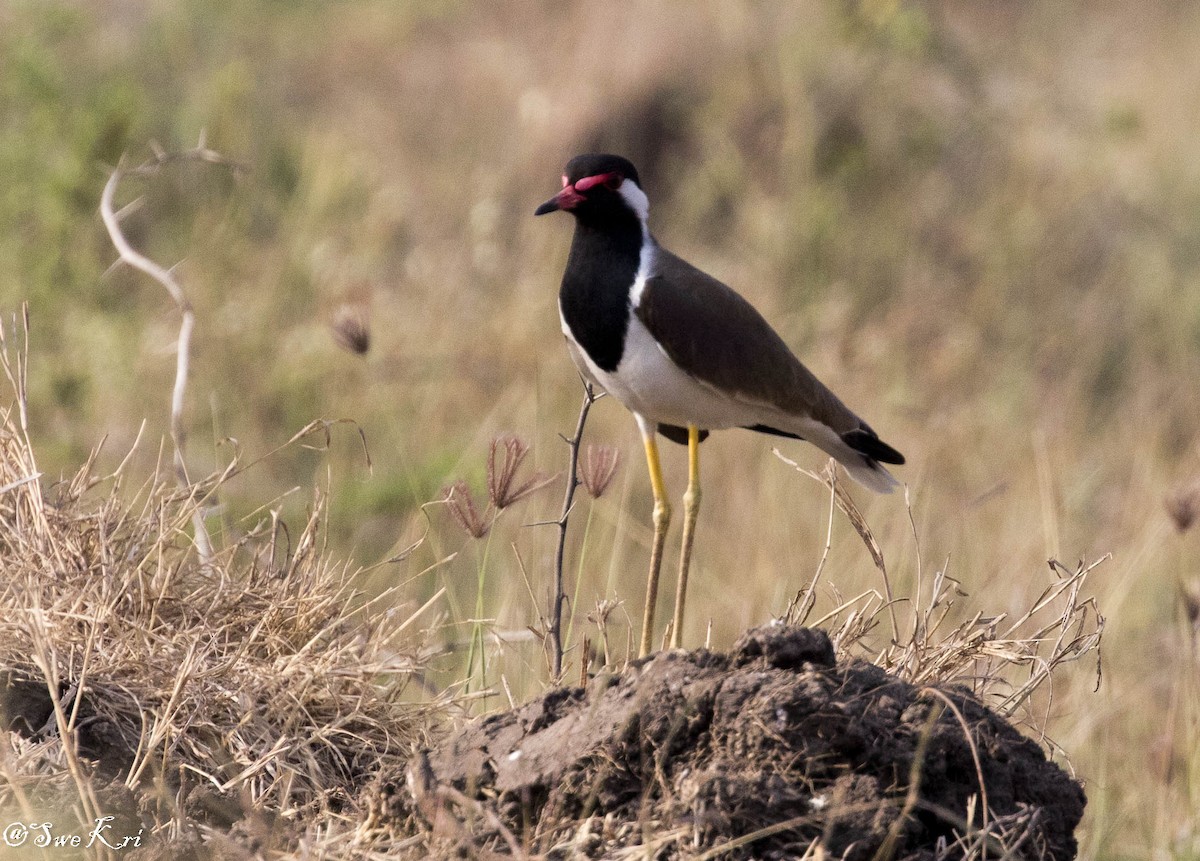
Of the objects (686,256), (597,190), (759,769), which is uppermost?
(597,190)

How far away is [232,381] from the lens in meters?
6.96

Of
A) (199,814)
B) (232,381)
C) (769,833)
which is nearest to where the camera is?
(769,833)

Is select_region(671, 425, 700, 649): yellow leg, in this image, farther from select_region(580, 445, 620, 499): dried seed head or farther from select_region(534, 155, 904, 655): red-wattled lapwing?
select_region(580, 445, 620, 499): dried seed head

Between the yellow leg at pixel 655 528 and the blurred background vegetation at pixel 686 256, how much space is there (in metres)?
0.20

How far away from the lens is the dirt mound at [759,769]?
255 centimetres

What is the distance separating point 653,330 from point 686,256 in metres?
5.53

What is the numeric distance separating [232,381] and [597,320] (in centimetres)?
338

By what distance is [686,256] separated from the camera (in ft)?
31.0

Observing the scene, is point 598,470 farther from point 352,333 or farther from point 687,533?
point 352,333

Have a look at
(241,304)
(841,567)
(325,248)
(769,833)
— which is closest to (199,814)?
(769,833)

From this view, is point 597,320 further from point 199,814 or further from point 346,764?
A: point 199,814

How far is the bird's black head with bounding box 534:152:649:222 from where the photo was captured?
405 cm
